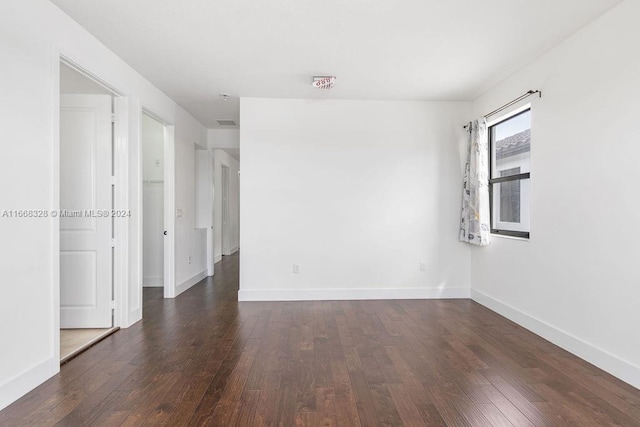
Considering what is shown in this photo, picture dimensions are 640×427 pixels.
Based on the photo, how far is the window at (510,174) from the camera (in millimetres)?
3496

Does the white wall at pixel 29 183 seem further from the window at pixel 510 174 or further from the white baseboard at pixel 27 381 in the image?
the window at pixel 510 174

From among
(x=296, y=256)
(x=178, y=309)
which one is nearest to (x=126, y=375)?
(x=178, y=309)

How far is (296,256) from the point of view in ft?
14.5

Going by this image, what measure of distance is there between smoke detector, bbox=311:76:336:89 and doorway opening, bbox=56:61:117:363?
202 centimetres

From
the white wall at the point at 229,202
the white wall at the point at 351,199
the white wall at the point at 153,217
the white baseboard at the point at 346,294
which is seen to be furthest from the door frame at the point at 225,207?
the white baseboard at the point at 346,294

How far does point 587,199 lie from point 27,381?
4.12 metres

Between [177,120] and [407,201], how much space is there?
10.8 ft

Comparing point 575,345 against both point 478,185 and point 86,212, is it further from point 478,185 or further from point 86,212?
point 86,212

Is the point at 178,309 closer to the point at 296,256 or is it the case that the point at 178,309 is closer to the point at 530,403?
the point at 296,256

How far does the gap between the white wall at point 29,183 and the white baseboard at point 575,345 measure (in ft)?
12.8

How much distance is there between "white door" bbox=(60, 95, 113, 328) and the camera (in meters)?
3.21

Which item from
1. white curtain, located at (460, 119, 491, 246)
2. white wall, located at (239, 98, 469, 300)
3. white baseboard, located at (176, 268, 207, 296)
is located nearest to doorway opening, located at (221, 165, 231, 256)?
white baseboard, located at (176, 268, 207, 296)

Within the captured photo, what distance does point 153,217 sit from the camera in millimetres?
5207

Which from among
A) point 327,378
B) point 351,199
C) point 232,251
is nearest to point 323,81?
point 351,199
